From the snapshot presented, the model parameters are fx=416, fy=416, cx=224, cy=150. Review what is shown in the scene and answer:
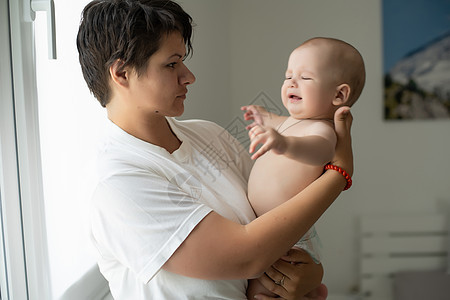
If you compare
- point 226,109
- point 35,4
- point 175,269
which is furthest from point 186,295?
point 226,109

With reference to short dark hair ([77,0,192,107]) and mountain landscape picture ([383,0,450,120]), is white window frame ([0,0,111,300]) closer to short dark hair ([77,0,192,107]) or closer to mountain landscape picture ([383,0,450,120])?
short dark hair ([77,0,192,107])

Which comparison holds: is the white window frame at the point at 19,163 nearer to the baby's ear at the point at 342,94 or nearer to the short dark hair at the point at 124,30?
the short dark hair at the point at 124,30

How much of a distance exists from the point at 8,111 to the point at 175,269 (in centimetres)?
49

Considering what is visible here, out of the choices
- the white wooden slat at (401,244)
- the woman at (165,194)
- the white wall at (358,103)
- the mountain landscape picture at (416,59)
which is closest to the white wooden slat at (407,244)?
the white wooden slat at (401,244)

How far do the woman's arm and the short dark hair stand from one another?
1.07 feet

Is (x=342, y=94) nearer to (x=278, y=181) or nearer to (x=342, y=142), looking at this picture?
(x=342, y=142)

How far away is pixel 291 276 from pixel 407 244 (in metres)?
2.00

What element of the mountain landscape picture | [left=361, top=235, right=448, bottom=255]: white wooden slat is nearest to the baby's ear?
the mountain landscape picture

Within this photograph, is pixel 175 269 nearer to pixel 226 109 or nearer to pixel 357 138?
pixel 226 109

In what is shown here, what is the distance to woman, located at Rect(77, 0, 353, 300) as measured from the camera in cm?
69

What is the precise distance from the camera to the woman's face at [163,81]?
2.55ft

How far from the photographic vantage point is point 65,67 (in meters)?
1.12

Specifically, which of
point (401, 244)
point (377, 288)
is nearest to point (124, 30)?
point (401, 244)

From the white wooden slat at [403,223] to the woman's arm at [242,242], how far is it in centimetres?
197
